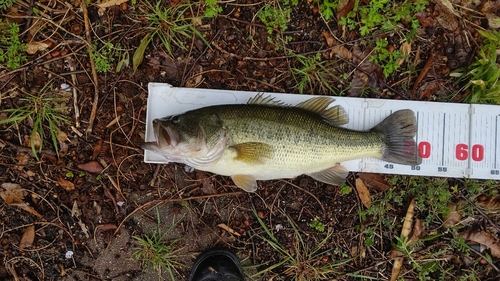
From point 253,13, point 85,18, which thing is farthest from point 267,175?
point 85,18

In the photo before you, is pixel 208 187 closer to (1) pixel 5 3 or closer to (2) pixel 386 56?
(2) pixel 386 56

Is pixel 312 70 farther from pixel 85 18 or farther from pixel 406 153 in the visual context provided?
pixel 85 18

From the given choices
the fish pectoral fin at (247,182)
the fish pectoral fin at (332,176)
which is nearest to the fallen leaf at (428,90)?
the fish pectoral fin at (332,176)

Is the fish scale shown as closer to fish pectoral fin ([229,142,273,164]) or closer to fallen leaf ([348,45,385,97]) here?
fish pectoral fin ([229,142,273,164])

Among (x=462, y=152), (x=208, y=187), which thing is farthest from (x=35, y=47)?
(x=462, y=152)

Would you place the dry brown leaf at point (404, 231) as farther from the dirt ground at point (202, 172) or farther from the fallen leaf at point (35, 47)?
the fallen leaf at point (35, 47)

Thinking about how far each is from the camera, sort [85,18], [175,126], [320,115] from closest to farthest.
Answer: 1. [175,126]
2. [320,115]
3. [85,18]

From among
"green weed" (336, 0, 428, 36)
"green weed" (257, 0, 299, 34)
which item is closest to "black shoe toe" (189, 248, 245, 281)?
"green weed" (257, 0, 299, 34)

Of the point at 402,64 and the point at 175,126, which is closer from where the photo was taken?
the point at 175,126
